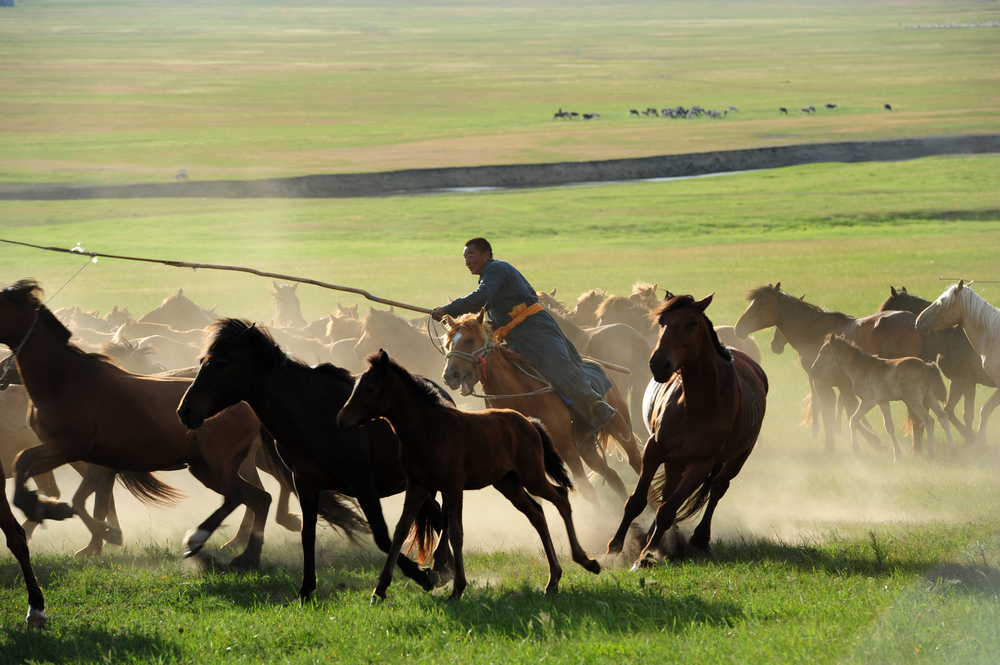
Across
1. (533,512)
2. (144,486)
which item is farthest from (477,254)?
(144,486)

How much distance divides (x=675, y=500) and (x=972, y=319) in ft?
21.6

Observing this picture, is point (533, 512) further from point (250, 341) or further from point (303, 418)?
point (250, 341)

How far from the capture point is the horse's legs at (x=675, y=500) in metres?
7.54

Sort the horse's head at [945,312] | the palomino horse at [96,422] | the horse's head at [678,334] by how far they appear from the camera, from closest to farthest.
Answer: the horse's head at [678,334] → the palomino horse at [96,422] → the horse's head at [945,312]

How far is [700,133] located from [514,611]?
79207 mm

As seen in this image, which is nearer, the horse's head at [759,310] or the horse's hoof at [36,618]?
the horse's hoof at [36,618]

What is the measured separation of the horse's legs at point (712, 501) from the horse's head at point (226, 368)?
12.5 ft

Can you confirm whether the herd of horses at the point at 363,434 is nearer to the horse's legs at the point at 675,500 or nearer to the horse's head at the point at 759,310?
the horse's legs at the point at 675,500

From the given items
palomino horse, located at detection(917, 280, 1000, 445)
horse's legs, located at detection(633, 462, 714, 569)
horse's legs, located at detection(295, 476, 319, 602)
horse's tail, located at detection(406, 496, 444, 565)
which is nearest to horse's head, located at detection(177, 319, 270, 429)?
horse's legs, located at detection(295, 476, 319, 602)

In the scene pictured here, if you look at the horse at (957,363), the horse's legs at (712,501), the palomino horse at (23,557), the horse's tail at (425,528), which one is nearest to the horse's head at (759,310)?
the horse at (957,363)

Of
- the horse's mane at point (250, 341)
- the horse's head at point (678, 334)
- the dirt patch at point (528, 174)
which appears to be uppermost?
the horse's head at point (678, 334)

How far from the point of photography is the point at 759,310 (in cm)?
1455

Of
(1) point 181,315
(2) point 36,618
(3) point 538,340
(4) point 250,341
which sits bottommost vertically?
(1) point 181,315

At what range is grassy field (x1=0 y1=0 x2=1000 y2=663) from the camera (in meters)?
6.15
